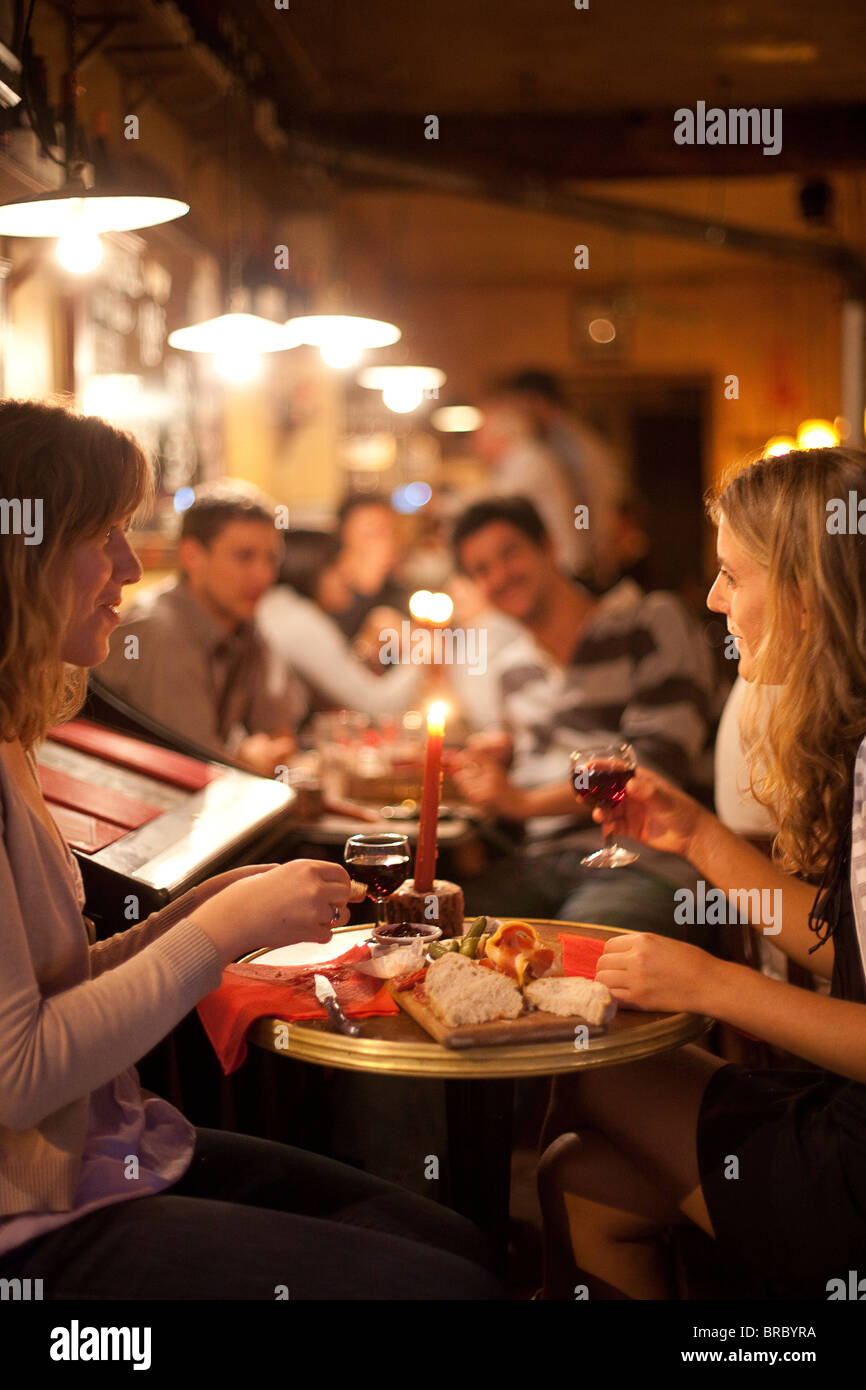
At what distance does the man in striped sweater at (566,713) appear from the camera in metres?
3.40

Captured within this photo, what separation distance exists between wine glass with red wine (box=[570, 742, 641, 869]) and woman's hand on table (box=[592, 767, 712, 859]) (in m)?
0.02

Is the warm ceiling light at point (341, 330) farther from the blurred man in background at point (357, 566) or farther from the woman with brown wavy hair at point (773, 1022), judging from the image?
the woman with brown wavy hair at point (773, 1022)

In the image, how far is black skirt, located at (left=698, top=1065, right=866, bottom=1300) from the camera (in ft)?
5.34

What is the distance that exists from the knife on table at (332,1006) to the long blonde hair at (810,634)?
73 centimetres

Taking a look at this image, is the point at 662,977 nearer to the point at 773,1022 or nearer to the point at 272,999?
the point at 773,1022

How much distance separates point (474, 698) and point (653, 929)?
2.98 metres

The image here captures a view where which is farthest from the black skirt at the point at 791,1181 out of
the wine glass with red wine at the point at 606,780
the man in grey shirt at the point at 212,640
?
the man in grey shirt at the point at 212,640

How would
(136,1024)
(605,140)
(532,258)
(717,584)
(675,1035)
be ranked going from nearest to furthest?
(136,1024), (675,1035), (717,584), (605,140), (532,258)

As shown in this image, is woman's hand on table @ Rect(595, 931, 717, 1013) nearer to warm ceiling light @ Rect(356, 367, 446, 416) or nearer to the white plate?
the white plate

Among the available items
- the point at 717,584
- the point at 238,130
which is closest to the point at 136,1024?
the point at 717,584

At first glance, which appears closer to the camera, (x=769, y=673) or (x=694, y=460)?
(x=769, y=673)

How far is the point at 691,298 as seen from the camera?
38.3 ft
